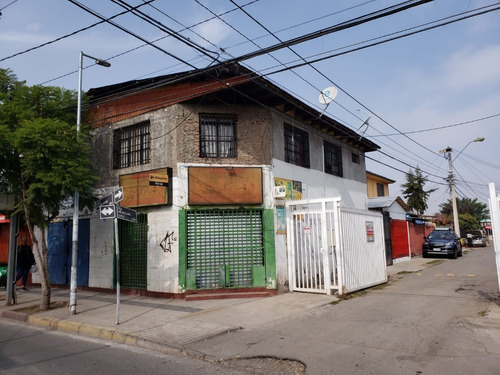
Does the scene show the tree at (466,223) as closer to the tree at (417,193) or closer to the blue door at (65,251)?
the tree at (417,193)

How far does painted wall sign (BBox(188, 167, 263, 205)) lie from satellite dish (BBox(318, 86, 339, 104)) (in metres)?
4.58

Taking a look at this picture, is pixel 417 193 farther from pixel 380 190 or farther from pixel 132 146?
pixel 132 146

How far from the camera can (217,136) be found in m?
11.8

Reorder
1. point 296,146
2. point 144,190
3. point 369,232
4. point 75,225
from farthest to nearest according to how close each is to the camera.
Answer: point 296,146, point 369,232, point 144,190, point 75,225

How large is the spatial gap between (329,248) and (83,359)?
7.36 metres

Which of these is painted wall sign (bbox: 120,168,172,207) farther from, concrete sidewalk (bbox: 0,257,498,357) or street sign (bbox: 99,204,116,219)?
concrete sidewalk (bbox: 0,257,498,357)

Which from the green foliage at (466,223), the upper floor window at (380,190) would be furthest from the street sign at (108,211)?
the green foliage at (466,223)

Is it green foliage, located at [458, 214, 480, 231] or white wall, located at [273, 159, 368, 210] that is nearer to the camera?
white wall, located at [273, 159, 368, 210]

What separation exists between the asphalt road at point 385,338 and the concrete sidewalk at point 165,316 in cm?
48

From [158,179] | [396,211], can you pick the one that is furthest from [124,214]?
[396,211]

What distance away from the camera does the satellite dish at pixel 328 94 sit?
1360cm

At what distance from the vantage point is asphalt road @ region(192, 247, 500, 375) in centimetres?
497

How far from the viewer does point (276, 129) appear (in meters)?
12.5

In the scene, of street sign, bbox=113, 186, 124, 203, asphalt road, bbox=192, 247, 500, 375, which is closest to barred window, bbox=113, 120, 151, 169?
street sign, bbox=113, 186, 124, 203
